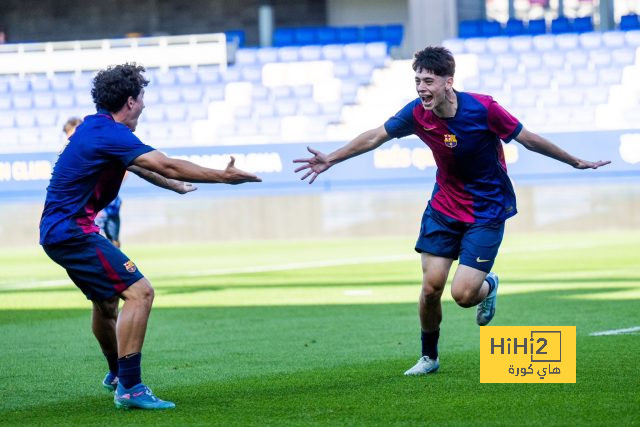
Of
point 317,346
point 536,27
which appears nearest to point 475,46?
point 536,27

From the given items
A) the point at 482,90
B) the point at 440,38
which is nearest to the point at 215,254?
the point at 482,90

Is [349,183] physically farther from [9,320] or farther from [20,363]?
[20,363]

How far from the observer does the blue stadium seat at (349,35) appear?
115 ft

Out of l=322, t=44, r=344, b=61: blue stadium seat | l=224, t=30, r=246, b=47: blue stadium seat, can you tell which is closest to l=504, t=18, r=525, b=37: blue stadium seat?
l=322, t=44, r=344, b=61: blue stadium seat

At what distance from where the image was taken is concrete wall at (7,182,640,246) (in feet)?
87.9

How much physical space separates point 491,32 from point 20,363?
26364 millimetres

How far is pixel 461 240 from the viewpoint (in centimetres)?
804

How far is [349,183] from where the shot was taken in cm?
2788

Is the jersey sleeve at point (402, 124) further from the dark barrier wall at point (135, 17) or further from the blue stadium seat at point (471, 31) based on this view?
the dark barrier wall at point (135, 17)

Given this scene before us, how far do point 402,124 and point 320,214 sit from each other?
20.1 m

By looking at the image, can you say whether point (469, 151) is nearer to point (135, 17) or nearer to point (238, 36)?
point (238, 36)

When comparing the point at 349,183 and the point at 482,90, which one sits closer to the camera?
the point at 349,183

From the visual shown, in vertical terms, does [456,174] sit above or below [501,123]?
below

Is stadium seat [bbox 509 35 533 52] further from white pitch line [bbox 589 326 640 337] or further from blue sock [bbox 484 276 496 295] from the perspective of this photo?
blue sock [bbox 484 276 496 295]
